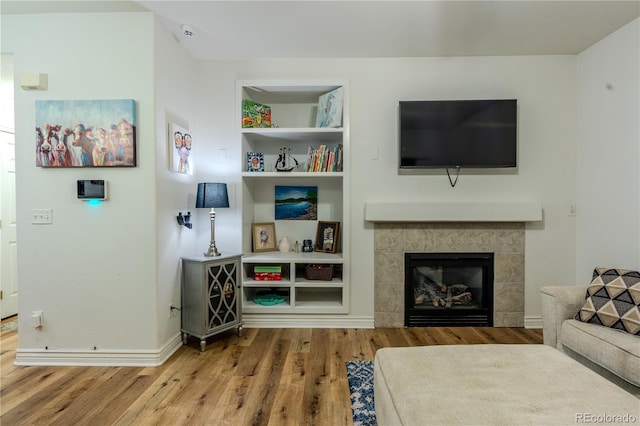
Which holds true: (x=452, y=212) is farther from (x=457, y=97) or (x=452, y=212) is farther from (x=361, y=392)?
(x=361, y=392)

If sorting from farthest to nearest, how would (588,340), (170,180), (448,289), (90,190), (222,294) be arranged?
1. (448,289)
2. (222,294)
3. (170,180)
4. (90,190)
5. (588,340)

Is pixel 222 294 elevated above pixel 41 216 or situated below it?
below

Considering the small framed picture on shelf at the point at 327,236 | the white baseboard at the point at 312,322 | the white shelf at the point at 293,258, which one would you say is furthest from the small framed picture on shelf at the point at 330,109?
the white baseboard at the point at 312,322

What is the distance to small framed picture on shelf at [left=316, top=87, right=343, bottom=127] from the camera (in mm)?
3107

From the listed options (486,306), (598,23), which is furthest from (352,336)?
(598,23)

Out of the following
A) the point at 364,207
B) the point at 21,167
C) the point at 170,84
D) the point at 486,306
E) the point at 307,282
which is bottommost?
the point at 486,306

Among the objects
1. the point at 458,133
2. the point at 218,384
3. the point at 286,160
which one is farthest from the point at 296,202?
the point at 218,384

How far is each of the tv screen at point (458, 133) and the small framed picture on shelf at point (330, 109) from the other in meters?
0.59

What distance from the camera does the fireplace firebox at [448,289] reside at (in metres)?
3.13

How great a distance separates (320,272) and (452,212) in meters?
1.38

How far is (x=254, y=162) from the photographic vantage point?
10.6ft

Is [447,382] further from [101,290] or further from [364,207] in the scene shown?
[101,290]

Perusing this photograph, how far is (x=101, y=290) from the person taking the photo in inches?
95.7

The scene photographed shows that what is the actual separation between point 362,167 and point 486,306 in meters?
1.82
